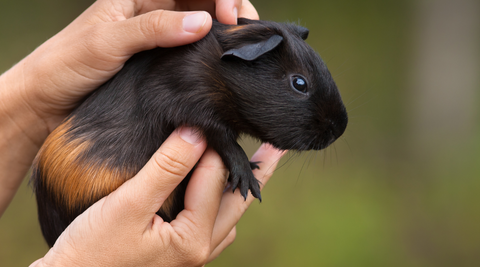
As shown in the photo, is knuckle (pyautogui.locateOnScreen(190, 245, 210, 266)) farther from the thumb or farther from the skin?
the thumb

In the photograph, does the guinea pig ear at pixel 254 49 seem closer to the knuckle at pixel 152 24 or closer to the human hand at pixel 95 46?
the human hand at pixel 95 46

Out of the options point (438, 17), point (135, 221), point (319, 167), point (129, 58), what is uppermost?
point (129, 58)

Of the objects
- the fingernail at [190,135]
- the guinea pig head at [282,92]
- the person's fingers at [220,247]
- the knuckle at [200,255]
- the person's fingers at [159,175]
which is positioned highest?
the guinea pig head at [282,92]

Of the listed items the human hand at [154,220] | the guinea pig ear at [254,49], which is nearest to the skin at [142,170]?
the human hand at [154,220]

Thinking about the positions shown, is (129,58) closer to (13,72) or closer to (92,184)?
(92,184)

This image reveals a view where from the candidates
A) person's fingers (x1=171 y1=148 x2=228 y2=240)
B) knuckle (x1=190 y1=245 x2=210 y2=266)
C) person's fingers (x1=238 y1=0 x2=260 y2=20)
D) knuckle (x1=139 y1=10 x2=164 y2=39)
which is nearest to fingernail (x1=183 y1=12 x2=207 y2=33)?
knuckle (x1=139 y1=10 x2=164 y2=39)

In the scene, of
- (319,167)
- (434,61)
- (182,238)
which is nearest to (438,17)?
(434,61)
